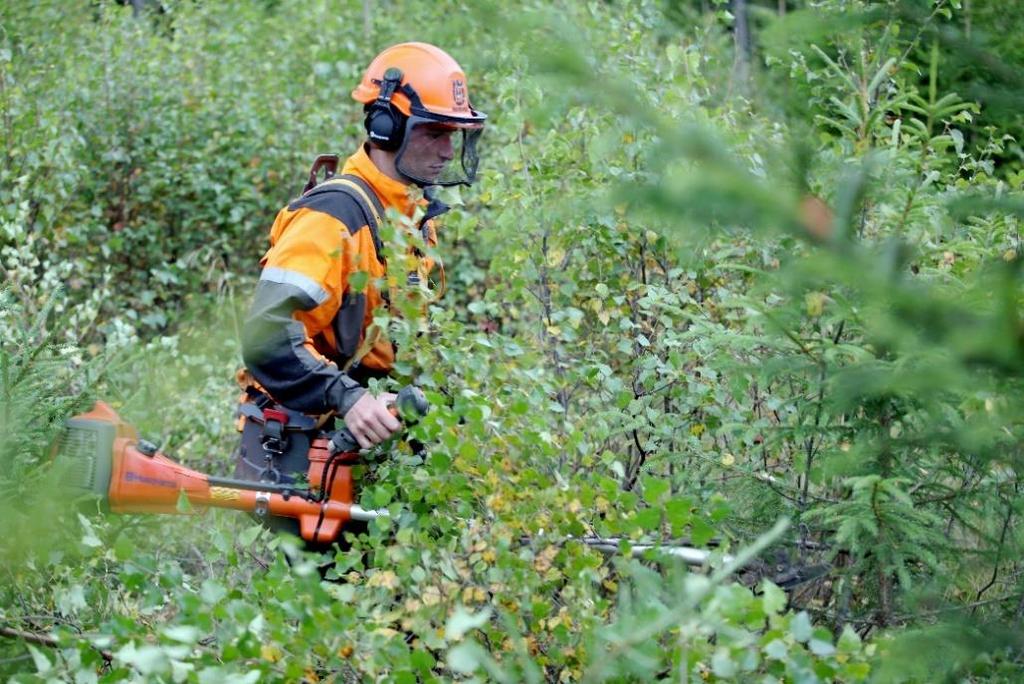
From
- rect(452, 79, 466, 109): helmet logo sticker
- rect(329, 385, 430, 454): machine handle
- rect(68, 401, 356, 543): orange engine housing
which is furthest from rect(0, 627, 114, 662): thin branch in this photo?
rect(452, 79, 466, 109): helmet logo sticker

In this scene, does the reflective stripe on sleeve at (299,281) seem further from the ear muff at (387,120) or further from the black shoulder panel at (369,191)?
the ear muff at (387,120)

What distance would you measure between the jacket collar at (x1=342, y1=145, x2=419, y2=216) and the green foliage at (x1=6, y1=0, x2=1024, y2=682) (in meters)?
0.40

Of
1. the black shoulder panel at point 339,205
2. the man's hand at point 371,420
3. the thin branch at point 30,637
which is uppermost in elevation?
the black shoulder panel at point 339,205

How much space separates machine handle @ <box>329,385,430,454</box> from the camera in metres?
3.46

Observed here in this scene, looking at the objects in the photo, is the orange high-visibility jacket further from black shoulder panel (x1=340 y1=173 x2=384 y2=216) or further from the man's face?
the man's face

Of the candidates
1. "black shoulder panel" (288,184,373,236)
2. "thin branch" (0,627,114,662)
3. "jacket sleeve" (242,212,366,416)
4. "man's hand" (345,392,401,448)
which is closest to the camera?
"thin branch" (0,627,114,662)

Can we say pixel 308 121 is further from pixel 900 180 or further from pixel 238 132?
pixel 900 180

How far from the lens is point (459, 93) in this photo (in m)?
4.33

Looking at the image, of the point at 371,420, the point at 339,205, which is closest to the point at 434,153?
the point at 339,205

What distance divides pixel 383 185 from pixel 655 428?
119cm

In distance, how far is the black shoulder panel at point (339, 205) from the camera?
3979mm

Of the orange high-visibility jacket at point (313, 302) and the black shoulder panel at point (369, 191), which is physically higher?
the black shoulder panel at point (369, 191)

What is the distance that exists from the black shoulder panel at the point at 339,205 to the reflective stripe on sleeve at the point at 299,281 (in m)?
0.23

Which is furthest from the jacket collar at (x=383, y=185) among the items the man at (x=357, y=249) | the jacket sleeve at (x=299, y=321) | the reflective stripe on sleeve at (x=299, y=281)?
the reflective stripe on sleeve at (x=299, y=281)
